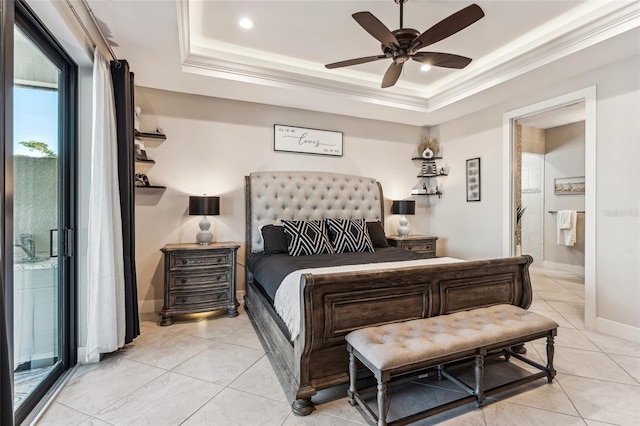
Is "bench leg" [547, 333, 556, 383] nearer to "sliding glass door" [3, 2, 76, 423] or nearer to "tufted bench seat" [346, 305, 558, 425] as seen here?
"tufted bench seat" [346, 305, 558, 425]

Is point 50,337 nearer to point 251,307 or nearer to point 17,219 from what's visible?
point 17,219

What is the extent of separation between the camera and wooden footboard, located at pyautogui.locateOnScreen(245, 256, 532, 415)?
71.2 inches

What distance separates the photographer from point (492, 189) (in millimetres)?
4242

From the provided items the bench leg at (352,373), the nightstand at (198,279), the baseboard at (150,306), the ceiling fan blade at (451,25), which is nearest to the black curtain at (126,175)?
the nightstand at (198,279)

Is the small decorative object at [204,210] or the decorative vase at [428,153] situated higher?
the decorative vase at [428,153]

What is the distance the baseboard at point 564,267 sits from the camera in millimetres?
5688

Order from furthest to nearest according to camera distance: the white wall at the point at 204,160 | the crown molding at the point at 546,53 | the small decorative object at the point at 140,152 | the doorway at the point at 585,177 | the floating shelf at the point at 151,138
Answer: the white wall at the point at 204,160
the floating shelf at the point at 151,138
the small decorative object at the point at 140,152
the doorway at the point at 585,177
the crown molding at the point at 546,53

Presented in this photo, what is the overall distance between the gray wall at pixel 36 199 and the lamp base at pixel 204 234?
1439 mm

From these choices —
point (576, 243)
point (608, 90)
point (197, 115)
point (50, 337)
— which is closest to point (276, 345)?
point (50, 337)

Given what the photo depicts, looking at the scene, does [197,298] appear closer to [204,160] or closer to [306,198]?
[204,160]

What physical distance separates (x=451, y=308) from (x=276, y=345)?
1.31m

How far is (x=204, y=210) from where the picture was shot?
11.4 ft

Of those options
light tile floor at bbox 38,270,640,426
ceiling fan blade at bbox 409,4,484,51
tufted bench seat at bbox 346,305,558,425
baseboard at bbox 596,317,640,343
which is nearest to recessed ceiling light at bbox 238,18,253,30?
ceiling fan blade at bbox 409,4,484,51

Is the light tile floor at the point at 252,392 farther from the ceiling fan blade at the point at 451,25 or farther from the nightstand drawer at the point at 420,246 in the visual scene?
the ceiling fan blade at the point at 451,25
